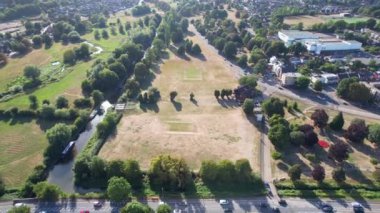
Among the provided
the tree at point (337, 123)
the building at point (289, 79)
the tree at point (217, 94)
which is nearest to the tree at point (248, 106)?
the tree at point (217, 94)

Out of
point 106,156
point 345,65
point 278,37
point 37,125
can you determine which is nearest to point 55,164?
→ point 106,156

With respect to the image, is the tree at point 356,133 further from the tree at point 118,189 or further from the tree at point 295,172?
the tree at point 118,189

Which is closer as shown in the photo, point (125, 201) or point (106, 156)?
point (125, 201)

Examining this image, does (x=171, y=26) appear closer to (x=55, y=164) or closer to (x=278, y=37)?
(x=278, y=37)

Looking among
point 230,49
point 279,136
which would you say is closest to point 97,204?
point 279,136

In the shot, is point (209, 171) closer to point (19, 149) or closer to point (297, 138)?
point (297, 138)

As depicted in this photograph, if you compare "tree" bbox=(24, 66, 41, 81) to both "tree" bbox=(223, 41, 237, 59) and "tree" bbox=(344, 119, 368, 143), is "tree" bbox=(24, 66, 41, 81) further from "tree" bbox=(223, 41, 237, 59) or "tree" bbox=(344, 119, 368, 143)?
"tree" bbox=(344, 119, 368, 143)

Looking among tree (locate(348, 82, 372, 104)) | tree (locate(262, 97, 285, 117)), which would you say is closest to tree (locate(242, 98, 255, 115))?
tree (locate(262, 97, 285, 117))
